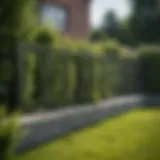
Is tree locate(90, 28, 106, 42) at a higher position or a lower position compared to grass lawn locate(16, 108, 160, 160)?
lower

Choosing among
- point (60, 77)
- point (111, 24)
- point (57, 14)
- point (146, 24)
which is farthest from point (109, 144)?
point (111, 24)

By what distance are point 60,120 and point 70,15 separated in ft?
53.5

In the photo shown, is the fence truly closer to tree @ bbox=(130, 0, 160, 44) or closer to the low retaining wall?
the low retaining wall

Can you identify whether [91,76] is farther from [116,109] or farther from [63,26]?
[63,26]

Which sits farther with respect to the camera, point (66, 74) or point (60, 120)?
point (66, 74)

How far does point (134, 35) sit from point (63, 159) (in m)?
29.6

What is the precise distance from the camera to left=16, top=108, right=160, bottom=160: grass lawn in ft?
23.9

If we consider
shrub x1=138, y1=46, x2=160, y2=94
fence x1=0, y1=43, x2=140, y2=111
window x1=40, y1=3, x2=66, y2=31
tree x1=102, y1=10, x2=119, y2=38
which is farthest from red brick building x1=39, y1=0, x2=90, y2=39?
tree x1=102, y1=10, x2=119, y2=38

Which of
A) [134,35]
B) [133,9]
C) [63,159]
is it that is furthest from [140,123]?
[133,9]

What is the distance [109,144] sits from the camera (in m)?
8.36

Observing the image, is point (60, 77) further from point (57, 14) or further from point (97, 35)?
point (97, 35)

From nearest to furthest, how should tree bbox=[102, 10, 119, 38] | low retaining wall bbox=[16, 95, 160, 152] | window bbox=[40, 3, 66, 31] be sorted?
low retaining wall bbox=[16, 95, 160, 152] < window bbox=[40, 3, 66, 31] < tree bbox=[102, 10, 119, 38]

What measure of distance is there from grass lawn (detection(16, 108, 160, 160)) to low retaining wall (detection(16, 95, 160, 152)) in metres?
0.19

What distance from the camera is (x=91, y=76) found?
12.5m
